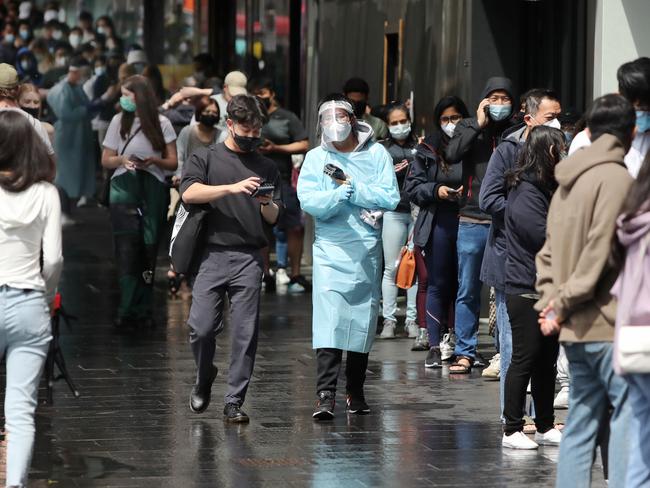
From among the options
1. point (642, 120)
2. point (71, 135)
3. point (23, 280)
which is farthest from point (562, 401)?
point (71, 135)

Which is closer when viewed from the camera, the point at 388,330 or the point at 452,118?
the point at 452,118

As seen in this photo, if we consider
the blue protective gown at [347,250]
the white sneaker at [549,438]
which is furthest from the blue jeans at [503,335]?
the blue protective gown at [347,250]

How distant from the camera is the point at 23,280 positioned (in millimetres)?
7191

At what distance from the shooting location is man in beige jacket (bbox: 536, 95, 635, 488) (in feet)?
21.4

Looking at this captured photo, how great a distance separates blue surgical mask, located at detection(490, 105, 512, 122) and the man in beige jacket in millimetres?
4152

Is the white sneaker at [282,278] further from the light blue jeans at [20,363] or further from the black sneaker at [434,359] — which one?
the light blue jeans at [20,363]

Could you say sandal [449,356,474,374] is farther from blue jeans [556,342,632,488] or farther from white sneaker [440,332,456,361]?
blue jeans [556,342,632,488]

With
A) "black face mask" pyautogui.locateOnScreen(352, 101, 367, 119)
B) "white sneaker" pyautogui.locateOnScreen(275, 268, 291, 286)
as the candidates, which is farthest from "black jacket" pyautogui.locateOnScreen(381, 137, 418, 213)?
"white sneaker" pyautogui.locateOnScreen(275, 268, 291, 286)

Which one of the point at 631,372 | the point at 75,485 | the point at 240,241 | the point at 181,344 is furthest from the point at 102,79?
the point at 631,372

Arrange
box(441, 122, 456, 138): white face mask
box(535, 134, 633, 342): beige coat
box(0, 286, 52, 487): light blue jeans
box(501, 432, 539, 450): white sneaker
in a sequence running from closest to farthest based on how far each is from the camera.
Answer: box(535, 134, 633, 342): beige coat → box(0, 286, 52, 487): light blue jeans → box(501, 432, 539, 450): white sneaker → box(441, 122, 456, 138): white face mask

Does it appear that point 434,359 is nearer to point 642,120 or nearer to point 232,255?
point 232,255

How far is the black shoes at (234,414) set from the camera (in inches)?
373

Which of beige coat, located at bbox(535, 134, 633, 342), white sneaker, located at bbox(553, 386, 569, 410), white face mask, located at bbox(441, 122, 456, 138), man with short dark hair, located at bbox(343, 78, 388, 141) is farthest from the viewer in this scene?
man with short dark hair, located at bbox(343, 78, 388, 141)

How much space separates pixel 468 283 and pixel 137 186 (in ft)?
11.3
